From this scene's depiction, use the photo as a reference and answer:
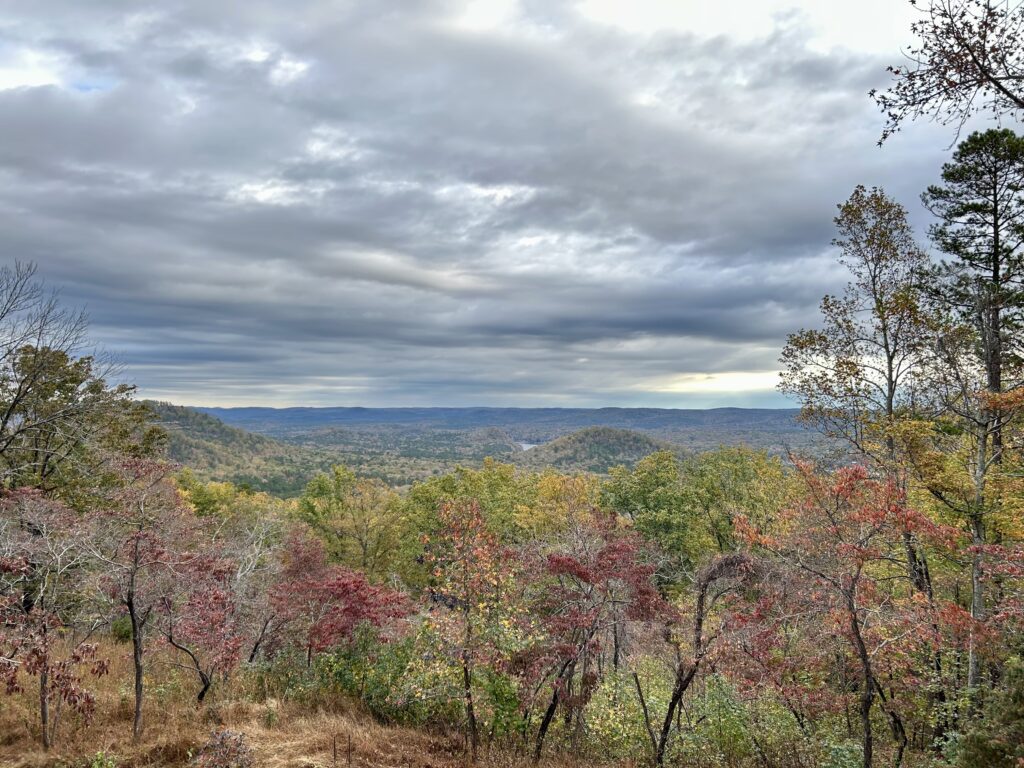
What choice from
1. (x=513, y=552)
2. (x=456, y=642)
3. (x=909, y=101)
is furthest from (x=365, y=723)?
(x=909, y=101)

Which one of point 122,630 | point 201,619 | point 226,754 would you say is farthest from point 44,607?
point 122,630

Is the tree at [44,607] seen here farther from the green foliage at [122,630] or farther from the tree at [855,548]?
the tree at [855,548]

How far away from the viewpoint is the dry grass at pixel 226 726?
8180mm

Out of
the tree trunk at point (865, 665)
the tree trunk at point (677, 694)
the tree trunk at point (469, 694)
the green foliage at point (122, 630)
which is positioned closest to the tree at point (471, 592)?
the tree trunk at point (469, 694)

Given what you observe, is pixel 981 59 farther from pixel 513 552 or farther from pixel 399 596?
pixel 399 596

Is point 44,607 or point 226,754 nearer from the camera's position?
point 226,754

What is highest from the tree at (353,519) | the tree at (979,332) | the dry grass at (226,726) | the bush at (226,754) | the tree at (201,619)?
the tree at (979,332)

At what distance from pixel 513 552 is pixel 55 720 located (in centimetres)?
873

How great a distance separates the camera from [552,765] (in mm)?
9281

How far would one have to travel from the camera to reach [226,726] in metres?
9.16

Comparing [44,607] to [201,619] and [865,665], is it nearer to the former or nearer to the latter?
[201,619]

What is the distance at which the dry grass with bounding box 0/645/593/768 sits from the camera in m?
8.18

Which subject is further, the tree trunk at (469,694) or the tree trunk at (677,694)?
the tree trunk at (677,694)

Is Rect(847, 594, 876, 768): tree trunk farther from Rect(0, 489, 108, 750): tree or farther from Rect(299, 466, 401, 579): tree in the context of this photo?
Rect(299, 466, 401, 579): tree
